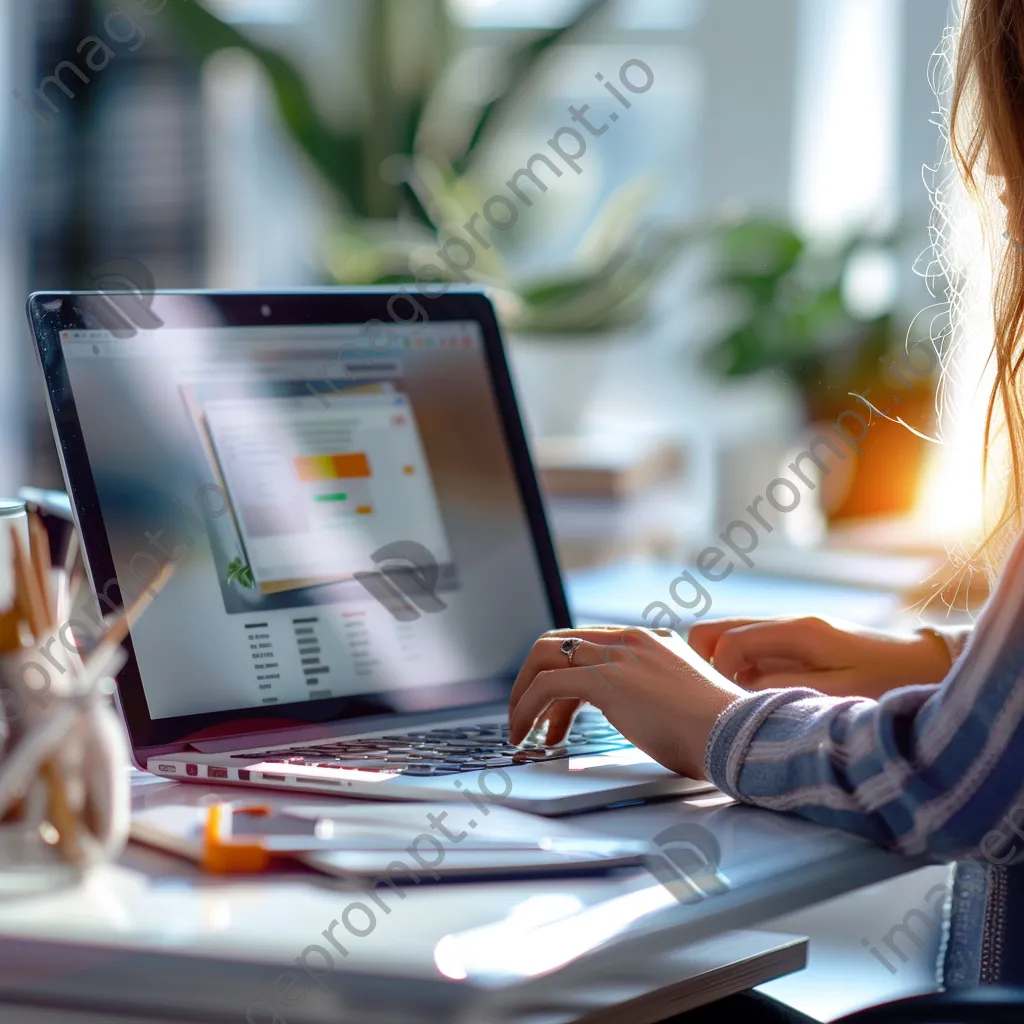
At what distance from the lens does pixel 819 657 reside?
876 millimetres

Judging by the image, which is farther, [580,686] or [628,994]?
[580,686]

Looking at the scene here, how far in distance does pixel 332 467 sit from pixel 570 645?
0.22 meters

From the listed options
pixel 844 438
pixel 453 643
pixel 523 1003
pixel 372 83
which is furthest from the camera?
pixel 372 83

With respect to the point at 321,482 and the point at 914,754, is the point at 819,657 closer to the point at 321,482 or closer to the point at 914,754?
the point at 914,754

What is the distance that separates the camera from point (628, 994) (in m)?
0.53

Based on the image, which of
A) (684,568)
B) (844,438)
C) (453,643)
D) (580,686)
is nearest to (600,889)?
(580,686)

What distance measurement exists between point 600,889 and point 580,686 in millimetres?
189

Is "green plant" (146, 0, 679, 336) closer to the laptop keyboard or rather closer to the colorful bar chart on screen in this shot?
the colorful bar chart on screen

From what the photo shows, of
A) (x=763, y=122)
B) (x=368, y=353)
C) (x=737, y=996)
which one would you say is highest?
(x=763, y=122)

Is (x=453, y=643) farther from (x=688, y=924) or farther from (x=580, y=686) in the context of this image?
(x=688, y=924)

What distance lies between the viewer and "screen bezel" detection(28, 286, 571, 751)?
0.78 meters

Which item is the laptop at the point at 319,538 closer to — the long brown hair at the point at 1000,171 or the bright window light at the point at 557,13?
the long brown hair at the point at 1000,171

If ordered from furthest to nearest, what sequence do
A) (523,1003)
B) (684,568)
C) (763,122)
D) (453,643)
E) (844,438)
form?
(763,122) → (844,438) → (684,568) → (453,643) → (523,1003)

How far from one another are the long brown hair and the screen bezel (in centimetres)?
34
